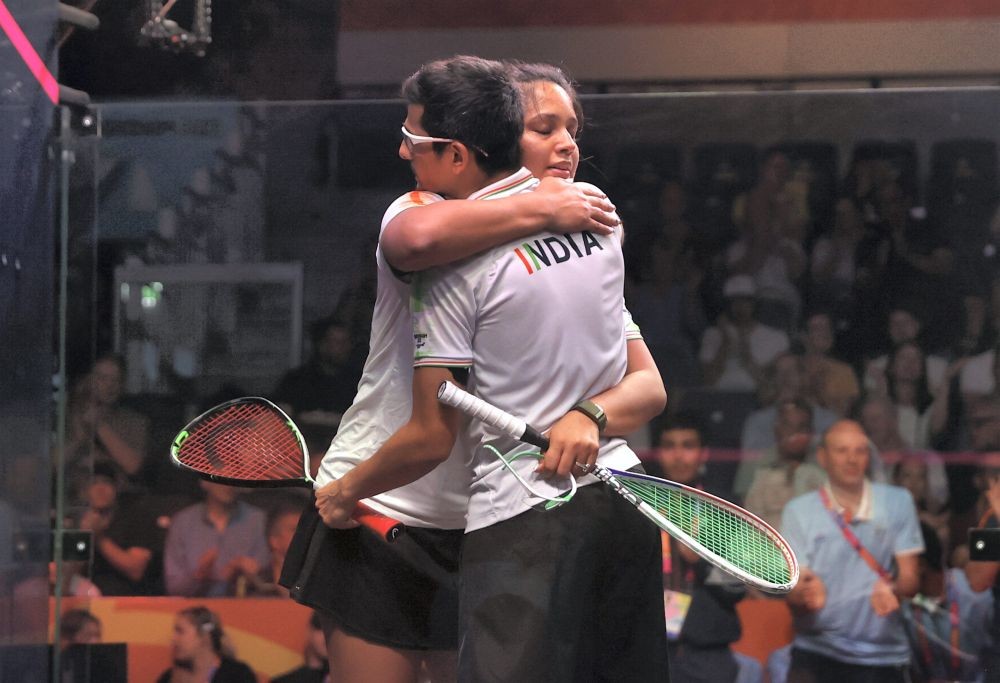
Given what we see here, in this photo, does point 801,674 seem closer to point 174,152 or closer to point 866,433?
point 866,433

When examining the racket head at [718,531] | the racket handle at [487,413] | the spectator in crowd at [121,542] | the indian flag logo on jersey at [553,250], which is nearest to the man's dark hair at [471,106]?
the indian flag logo on jersey at [553,250]

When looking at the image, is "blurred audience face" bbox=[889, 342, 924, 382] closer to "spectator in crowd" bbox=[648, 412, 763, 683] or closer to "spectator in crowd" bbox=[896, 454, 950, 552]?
"spectator in crowd" bbox=[896, 454, 950, 552]

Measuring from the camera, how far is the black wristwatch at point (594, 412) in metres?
1.92

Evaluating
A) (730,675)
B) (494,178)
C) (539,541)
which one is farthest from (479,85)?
(730,675)

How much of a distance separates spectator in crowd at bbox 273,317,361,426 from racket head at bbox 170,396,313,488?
1731 millimetres

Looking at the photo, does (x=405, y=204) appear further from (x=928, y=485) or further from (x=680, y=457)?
(x=928, y=485)

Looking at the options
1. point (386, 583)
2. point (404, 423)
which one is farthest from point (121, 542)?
point (404, 423)

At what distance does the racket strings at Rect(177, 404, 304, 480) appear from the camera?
234cm

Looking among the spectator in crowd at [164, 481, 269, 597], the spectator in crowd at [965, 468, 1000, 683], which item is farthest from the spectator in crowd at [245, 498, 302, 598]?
the spectator in crowd at [965, 468, 1000, 683]

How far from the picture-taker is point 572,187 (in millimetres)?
2035

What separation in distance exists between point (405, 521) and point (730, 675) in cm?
224

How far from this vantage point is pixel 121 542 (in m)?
4.20

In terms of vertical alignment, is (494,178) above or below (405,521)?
above

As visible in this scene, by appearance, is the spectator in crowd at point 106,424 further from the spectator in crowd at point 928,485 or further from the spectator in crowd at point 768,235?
the spectator in crowd at point 928,485
